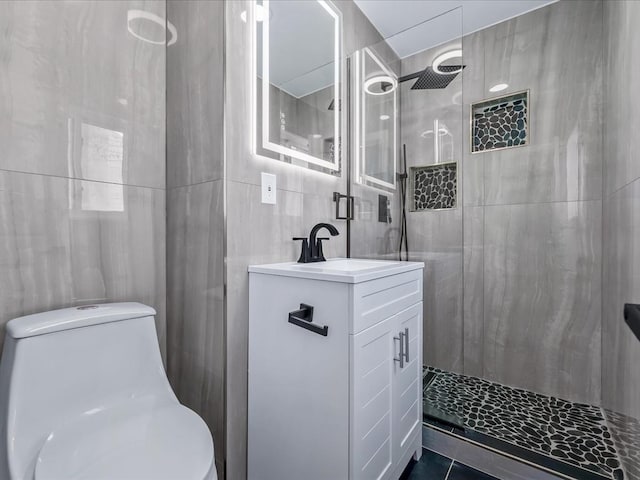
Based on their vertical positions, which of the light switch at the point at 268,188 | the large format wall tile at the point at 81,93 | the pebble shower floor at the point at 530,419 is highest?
the large format wall tile at the point at 81,93

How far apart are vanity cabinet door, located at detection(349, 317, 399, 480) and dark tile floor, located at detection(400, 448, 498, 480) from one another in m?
0.30

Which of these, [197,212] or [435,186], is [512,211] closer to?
[435,186]

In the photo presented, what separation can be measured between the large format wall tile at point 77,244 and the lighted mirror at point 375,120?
1.19m

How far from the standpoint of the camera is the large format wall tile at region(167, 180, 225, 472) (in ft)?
3.96

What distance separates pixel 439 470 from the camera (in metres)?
1.40

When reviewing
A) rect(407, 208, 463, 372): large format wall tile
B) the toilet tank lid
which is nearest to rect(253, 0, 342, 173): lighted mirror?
rect(407, 208, 463, 372): large format wall tile

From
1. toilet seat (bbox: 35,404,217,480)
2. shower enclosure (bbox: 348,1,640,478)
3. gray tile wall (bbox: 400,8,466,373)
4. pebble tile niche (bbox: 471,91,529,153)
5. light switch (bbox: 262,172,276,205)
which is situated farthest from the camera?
pebble tile niche (bbox: 471,91,529,153)

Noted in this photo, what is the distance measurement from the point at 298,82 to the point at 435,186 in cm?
92

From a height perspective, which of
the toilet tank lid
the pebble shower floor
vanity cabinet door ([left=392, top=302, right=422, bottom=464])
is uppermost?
the toilet tank lid

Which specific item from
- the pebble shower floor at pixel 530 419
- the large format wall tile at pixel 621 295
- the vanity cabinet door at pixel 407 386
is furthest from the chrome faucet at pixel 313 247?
the large format wall tile at pixel 621 295

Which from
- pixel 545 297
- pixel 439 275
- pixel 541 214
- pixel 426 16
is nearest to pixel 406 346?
pixel 439 275

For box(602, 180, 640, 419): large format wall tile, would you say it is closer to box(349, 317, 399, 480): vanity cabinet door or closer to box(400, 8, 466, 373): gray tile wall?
box(400, 8, 466, 373): gray tile wall

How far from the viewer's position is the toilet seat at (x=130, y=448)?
29.2 inches

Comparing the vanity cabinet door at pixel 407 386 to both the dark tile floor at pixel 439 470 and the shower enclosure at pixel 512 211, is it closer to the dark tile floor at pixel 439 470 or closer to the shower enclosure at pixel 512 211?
the dark tile floor at pixel 439 470
